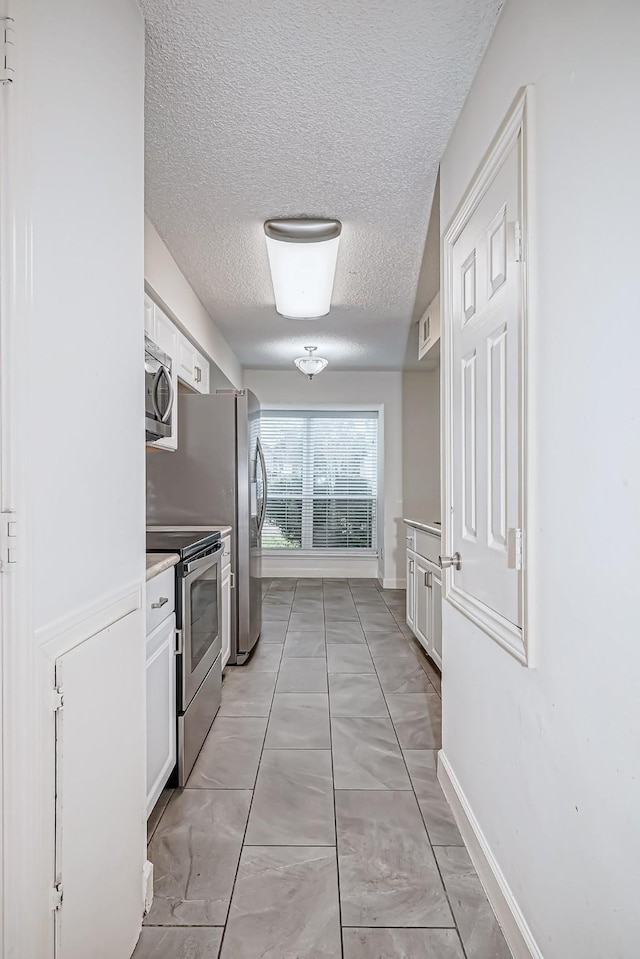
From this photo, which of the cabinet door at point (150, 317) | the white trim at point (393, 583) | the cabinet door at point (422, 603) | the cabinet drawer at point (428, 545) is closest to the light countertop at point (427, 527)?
the cabinet drawer at point (428, 545)

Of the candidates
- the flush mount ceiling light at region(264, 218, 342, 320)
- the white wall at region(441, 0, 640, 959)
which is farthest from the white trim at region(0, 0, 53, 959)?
the flush mount ceiling light at region(264, 218, 342, 320)

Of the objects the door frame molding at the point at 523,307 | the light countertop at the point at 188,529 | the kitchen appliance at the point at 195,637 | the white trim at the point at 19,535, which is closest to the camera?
the white trim at the point at 19,535

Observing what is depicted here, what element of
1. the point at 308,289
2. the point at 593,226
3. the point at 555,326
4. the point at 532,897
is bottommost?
the point at 532,897

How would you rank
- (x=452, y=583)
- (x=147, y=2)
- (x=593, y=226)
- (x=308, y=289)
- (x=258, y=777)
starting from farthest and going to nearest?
1. (x=308, y=289)
2. (x=258, y=777)
3. (x=452, y=583)
4. (x=147, y=2)
5. (x=593, y=226)

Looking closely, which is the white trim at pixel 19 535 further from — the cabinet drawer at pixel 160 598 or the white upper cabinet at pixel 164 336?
the white upper cabinet at pixel 164 336

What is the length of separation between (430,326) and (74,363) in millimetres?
3776

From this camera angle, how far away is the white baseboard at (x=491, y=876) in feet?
4.83

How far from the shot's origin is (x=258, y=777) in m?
2.54

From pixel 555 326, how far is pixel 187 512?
3168 millimetres

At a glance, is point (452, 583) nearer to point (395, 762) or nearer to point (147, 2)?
point (395, 762)

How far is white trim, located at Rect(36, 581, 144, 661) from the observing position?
1108 millimetres

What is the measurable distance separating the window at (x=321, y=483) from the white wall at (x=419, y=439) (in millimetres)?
562

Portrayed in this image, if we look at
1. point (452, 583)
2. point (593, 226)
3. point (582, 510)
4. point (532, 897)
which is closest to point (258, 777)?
point (452, 583)

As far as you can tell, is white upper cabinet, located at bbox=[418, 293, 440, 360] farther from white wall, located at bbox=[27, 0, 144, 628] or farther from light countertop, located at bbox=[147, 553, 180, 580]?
white wall, located at bbox=[27, 0, 144, 628]
